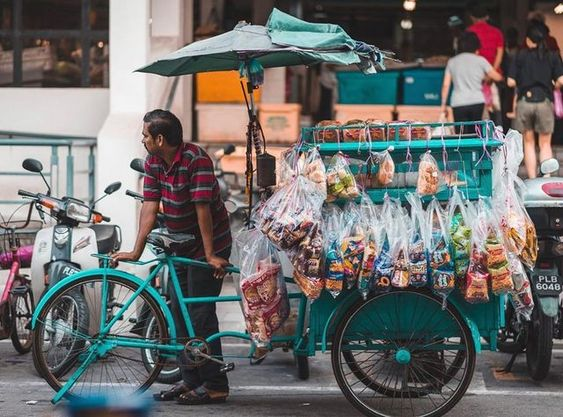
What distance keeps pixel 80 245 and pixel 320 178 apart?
2478mm

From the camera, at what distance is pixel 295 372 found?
7.76m

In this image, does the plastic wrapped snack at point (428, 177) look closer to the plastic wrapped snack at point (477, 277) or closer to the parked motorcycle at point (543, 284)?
the plastic wrapped snack at point (477, 277)

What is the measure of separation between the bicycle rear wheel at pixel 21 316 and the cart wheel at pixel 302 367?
1.92 m

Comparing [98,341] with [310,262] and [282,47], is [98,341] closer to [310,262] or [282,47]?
[310,262]

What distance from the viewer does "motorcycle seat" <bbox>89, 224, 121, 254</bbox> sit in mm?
7961

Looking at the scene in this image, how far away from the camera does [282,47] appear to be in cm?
640

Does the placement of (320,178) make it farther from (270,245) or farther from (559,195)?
(559,195)

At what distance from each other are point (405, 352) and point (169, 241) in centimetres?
148

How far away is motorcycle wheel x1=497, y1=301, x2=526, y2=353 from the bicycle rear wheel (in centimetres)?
323

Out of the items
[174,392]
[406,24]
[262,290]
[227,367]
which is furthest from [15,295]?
[406,24]

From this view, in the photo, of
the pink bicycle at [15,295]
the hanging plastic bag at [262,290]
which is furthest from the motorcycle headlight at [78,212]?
the hanging plastic bag at [262,290]

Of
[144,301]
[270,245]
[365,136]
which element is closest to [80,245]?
[144,301]

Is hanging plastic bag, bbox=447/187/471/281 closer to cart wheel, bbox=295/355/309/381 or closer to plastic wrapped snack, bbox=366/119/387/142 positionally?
plastic wrapped snack, bbox=366/119/387/142

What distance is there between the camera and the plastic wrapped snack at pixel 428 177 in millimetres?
6137
